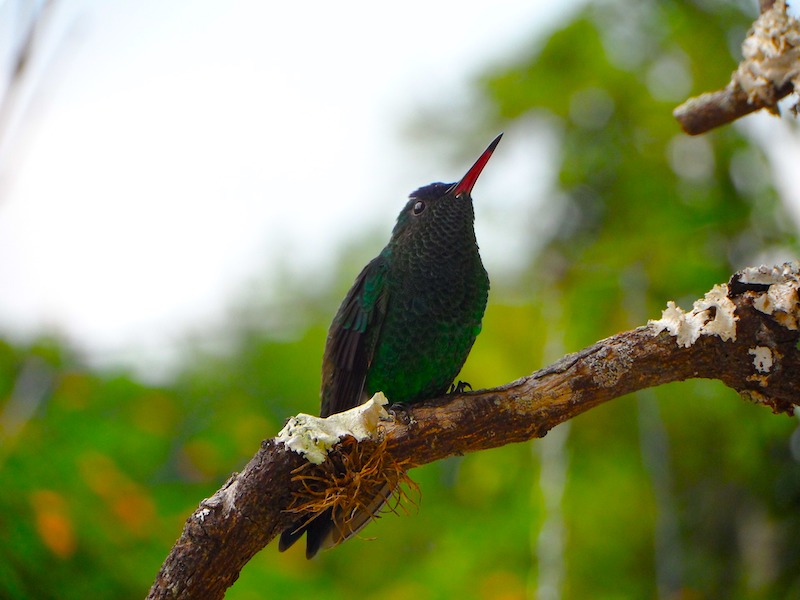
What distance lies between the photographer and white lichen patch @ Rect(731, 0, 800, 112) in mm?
2209

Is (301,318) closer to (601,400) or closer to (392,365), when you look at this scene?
(392,365)

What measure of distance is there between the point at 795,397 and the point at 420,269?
48.1 inches

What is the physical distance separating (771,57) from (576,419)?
2.56m

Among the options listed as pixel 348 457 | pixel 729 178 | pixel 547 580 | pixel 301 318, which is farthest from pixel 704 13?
pixel 348 457

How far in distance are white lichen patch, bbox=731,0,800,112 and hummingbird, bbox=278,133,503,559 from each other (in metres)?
0.86

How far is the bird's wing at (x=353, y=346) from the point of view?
2.52 meters

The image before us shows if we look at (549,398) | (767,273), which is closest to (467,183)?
(549,398)

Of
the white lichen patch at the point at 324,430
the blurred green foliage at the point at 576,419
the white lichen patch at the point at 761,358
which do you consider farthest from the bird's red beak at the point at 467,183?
the blurred green foliage at the point at 576,419

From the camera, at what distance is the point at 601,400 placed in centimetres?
191

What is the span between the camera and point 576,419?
171 inches

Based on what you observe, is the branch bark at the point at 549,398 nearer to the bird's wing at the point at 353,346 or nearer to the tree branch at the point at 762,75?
the bird's wing at the point at 353,346

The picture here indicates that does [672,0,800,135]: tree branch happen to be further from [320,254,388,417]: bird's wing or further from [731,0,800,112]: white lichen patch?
[320,254,388,417]: bird's wing

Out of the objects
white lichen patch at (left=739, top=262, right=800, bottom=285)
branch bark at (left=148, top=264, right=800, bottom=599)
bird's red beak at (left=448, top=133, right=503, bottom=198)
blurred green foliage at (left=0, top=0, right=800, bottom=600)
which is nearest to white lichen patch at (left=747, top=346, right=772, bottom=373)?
branch bark at (left=148, top=264, right=800, bottom=599)

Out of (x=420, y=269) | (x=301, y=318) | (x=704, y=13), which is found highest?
(x=704, y=13)
